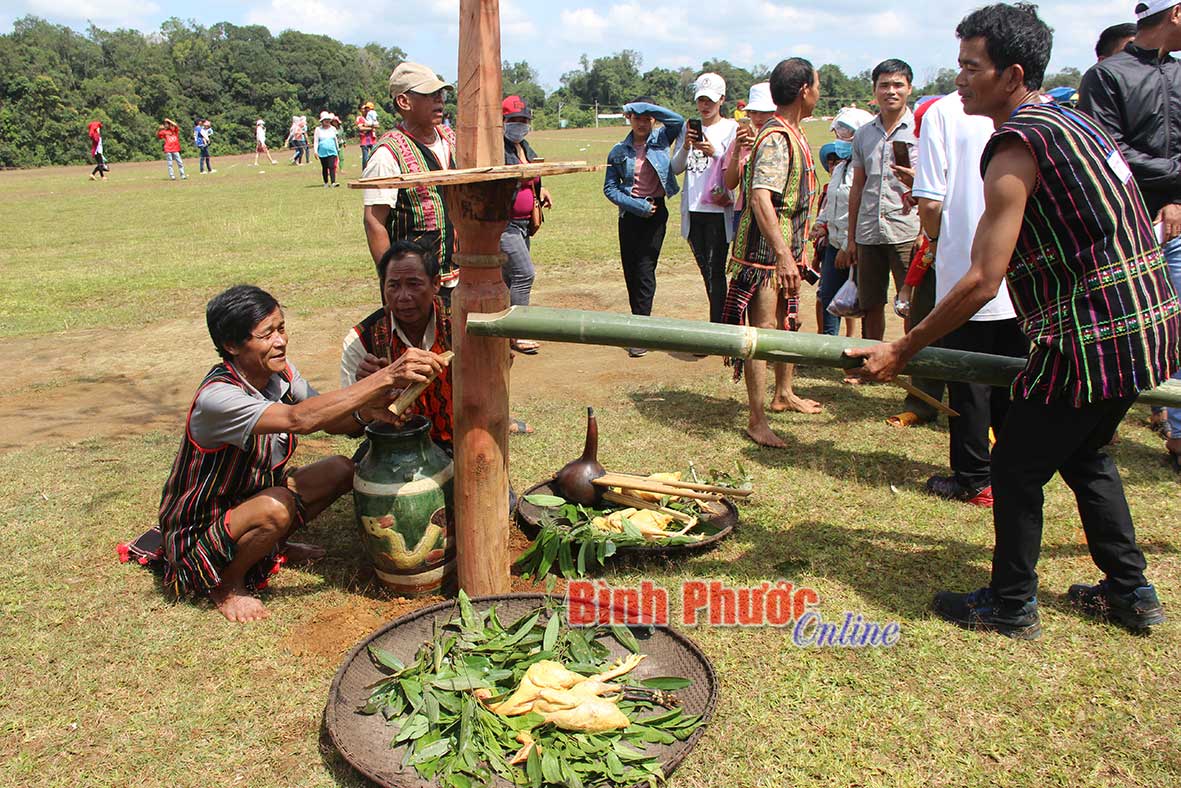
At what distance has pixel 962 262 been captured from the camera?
160 inches

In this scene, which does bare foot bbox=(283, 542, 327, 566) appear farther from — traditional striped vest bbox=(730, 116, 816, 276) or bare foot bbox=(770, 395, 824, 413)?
bare foot bbox=(770, 395, 824, 413)

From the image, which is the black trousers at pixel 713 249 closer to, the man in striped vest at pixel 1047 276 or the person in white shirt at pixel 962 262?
the person in white shirt at pixel 962 262

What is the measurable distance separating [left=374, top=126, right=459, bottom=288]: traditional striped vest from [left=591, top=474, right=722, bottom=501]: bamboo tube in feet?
4.16

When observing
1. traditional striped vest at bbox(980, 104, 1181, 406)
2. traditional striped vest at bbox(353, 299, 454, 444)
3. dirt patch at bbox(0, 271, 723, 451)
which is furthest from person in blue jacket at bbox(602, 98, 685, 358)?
traditional striped vest at bbox(980, 104, 1181, 406)

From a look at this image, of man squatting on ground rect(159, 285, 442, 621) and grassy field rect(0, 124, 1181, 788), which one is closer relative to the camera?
grassy field rect(0, 124, 1181, 788)

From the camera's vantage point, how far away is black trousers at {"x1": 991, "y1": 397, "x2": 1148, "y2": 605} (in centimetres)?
297

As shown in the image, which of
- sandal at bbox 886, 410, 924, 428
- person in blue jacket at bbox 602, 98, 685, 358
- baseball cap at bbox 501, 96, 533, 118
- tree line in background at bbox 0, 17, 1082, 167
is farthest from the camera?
tree line in background at bbox 0, 17, 1082, 167

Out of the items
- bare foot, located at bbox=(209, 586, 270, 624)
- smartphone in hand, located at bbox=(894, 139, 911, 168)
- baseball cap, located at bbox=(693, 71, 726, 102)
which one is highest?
baseball cap, located at bbox=(693, 71, 726, 102)

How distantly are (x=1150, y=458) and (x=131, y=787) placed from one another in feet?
16.6

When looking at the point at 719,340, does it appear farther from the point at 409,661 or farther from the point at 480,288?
the point at 409,661

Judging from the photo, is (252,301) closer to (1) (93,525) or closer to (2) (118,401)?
(1) (93,525)

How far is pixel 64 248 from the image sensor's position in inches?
529

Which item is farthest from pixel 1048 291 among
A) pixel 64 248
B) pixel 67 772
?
pixel 64 248

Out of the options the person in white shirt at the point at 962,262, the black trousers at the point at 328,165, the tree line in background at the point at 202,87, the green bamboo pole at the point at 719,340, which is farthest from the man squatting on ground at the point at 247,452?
the tree line in background at the point at 202,87
